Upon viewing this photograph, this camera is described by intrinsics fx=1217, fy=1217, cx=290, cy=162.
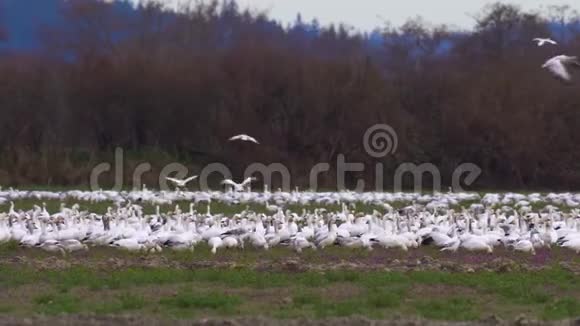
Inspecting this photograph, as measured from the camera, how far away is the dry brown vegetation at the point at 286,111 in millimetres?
41844

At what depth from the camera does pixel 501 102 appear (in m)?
42.7

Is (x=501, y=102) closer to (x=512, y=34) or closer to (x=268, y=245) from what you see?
(x=512, y=34)

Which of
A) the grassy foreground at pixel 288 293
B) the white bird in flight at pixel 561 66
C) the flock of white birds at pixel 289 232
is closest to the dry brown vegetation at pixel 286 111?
the flock of white birds at pixel 289 232

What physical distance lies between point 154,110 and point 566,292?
32783 millimetres

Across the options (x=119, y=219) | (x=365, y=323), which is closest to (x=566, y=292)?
(x=365, y=323)

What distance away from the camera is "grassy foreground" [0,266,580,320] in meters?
10.8

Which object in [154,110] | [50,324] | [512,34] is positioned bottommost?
[50,324]

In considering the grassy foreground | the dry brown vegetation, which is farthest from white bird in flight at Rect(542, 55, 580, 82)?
the dry brown vegetation

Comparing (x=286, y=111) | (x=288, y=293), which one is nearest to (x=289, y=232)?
(x=288, y=293)

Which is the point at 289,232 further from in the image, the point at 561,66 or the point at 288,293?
the point at 288,293

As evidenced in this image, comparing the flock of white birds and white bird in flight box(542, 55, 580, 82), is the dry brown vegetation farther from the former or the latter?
white bird in flight box(542, 55, 580, 82)

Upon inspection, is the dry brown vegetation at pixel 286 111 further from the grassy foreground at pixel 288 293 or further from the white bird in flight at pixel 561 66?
the grassy foreground at pixel 288 293

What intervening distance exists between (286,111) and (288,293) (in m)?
31.2

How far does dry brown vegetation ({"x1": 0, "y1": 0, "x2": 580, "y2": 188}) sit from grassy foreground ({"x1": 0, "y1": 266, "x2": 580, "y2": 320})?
26.7 metres
